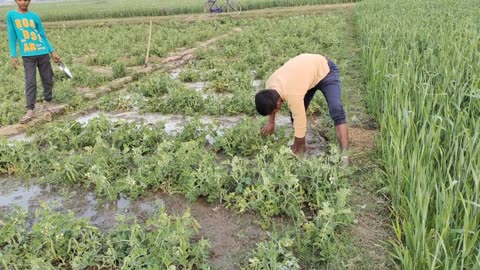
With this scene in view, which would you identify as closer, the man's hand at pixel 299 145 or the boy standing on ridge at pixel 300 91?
the boy standing on ridge at pixel 300 91

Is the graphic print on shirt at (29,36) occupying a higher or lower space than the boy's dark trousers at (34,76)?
higher

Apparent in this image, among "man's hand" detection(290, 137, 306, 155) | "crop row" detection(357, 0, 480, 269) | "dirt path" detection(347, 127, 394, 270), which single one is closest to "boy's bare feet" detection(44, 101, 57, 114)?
"man's hand" detection(290, 137, 306, 155)

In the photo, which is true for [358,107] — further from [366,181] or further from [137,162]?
[137,162]

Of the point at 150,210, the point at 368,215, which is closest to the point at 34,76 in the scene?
the point at 150,210

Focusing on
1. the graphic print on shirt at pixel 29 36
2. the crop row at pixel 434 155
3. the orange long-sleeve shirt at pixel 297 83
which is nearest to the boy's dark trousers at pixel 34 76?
the graphic print on shirt at pixel 29 36

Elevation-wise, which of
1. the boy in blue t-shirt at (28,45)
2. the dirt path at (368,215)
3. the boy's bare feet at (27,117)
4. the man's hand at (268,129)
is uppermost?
the boy in blue t-shirt at (28,45)

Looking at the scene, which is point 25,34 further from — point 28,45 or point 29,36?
point 28,45

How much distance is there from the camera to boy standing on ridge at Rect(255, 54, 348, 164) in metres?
3.38

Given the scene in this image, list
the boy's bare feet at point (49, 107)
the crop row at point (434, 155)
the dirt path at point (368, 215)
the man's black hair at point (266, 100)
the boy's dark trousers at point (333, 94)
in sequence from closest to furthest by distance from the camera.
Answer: the crop row at point (434, 155), the dirt path at point (368, 215), the man's black hair at point (266, 100), the boy's dark trousers at point (333, 94), the boy's bare feet at point (49, 107)

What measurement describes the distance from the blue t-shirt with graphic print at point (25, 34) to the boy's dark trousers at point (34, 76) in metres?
0.10

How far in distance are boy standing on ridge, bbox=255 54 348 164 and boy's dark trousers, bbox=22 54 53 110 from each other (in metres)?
3.76

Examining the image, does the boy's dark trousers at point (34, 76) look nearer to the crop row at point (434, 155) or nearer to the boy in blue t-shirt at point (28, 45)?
the boy in blue t-shirt at point (28, 45)

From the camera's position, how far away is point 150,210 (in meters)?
3.25

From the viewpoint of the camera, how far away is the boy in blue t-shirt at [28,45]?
18.6ft
